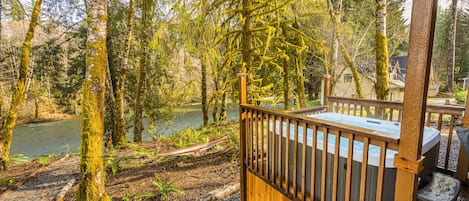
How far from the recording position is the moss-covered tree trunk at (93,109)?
8.82 feet

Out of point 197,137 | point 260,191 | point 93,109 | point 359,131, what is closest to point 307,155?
point 359,131

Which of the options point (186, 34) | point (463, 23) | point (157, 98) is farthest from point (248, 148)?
point (463, 23)

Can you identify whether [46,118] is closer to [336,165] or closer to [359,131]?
[336,165]

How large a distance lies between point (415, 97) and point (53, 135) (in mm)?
Answer: 12259

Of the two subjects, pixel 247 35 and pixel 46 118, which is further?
pixel 46 118

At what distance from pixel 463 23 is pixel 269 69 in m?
13.2

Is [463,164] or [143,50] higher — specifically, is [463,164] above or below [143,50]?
below

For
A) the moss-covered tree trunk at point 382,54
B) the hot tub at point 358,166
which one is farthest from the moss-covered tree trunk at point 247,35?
the moss-covered tree trunk at point 382,54

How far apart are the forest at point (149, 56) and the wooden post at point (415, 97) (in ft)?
9.73

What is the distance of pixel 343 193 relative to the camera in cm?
169

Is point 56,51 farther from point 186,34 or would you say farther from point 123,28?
point 186,34

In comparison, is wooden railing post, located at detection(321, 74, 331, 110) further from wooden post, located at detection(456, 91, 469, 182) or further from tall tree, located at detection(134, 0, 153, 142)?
tall tree, located at detection(134, 0, 153, 142)

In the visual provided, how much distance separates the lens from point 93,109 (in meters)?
2.72

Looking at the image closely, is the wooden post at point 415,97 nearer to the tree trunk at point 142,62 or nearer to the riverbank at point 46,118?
the tree trunk at point 142,62
